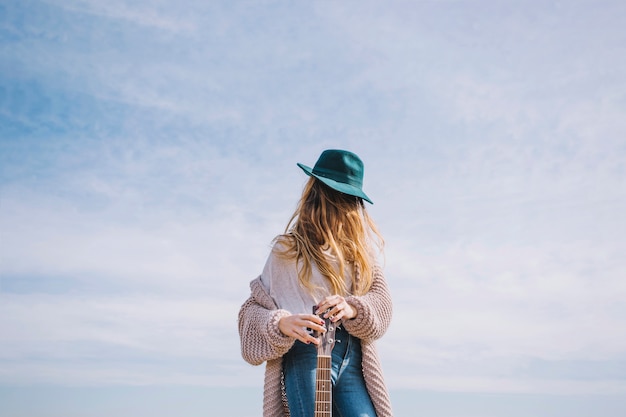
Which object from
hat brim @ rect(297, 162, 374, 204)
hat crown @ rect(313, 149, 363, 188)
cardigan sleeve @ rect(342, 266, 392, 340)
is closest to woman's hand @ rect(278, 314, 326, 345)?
cardigan sleeve @ rect(342, 266, 392, 340)

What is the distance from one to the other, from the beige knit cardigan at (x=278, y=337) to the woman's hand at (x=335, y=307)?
0.15m

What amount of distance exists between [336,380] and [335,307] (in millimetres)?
522

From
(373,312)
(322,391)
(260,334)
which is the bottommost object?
(322,391)

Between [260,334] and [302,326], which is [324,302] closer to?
[302,326]

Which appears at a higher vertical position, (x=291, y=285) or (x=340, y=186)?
(x=340, y=186)

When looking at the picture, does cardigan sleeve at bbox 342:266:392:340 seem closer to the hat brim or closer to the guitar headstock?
the guitar headstock

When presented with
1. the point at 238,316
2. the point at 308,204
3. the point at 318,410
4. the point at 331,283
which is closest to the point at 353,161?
the point at 308,204

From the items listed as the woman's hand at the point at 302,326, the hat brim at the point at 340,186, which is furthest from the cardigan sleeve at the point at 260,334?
the hat brim at the point at 340,186

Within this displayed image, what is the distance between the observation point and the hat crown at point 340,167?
17.4 feet

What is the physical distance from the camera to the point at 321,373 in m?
4.59

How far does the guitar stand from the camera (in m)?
4.59

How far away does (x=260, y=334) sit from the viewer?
4906 mm

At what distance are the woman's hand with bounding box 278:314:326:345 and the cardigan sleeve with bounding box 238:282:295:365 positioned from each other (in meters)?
0.10

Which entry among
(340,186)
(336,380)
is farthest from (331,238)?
(336,380)
